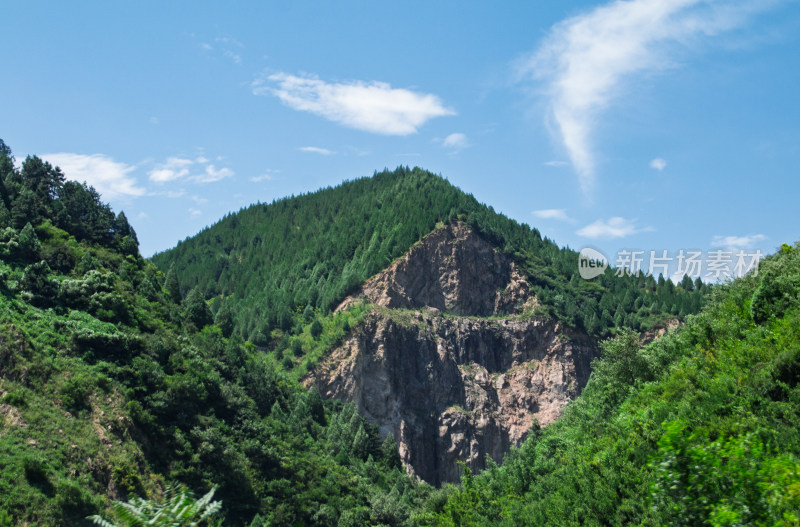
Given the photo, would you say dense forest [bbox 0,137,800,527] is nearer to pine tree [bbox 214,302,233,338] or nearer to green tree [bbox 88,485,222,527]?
green tree [bbox 88,485,222,527]

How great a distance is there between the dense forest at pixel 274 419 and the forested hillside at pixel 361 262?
21506 mm

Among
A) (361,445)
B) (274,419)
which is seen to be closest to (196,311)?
(274,419)

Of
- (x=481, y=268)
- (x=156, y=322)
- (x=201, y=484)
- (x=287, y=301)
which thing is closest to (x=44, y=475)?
(x=201, y=484)

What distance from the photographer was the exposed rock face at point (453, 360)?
4525 inches

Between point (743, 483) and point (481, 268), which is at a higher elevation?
point (481, 268)

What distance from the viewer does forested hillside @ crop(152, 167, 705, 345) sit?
131125mm

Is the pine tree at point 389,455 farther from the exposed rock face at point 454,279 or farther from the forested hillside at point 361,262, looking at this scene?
the forested hillside at point 361,262

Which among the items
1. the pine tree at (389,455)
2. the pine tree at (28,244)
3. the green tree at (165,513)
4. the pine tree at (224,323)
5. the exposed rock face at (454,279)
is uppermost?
the exposed rock face at (454,279)

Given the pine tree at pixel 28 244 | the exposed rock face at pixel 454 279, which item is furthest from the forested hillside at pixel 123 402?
the exposed rock face at pixel 454 279

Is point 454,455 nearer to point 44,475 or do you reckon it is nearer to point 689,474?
point 44,475

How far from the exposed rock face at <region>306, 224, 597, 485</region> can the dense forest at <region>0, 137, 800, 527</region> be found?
12067 mm

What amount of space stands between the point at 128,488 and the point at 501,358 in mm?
92561

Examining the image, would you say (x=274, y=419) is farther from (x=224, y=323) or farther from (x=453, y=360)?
(x=453, y=360)

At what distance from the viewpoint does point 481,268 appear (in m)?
136
